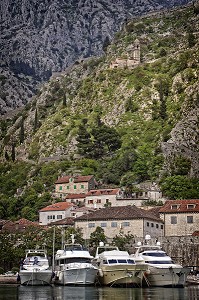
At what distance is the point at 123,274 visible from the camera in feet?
250

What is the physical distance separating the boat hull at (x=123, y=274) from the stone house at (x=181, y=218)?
124ft

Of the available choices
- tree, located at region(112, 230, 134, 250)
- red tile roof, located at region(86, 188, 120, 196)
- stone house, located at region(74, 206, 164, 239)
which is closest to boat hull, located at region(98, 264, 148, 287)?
tree, located at region(112, 230, 134, 250)

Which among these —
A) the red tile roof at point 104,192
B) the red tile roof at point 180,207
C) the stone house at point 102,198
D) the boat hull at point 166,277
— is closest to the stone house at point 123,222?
the red tile roof at point 180,207

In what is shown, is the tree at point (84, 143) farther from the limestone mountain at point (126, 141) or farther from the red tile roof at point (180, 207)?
the red tile roof at point (180, 207)

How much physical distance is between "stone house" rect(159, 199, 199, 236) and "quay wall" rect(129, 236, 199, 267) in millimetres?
6511

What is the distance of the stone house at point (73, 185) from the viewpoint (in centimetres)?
15302

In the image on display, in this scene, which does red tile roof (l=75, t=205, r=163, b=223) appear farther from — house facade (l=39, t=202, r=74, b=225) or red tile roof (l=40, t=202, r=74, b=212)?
red tile roof (l=40, t=202, r=74, b=212)

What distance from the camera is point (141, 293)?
68.1 metres

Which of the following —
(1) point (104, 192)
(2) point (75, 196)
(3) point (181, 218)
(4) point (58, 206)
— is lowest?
(3) point (181, 218)

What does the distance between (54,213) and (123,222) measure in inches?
1100

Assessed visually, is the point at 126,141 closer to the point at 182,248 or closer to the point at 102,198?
the point at 102,198

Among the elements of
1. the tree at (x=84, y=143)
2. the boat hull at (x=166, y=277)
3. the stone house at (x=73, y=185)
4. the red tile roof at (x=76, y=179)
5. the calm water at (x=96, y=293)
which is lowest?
the calm water at (x=96, y=293)

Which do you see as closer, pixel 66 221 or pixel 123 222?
pixel 123 222

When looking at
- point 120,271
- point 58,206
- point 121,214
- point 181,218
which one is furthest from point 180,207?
point 120,271
